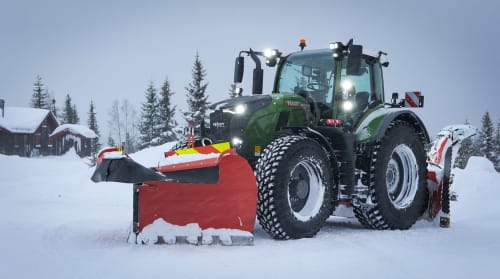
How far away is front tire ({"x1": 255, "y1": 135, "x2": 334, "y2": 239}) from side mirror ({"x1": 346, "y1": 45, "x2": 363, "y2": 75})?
38.6 inches

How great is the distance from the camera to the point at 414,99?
786 centimetres

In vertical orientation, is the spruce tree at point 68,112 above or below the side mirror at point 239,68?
below

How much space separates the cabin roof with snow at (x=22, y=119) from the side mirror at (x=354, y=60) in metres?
47.1

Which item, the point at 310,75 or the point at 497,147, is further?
the point at 497,147

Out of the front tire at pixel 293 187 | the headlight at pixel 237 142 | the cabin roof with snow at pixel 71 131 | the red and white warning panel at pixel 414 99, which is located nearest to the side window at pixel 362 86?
the red and white warning panel at pixel 414 99

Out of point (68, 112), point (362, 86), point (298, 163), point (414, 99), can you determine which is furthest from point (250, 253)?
point (68, 112)

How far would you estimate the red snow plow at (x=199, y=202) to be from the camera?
193 inches

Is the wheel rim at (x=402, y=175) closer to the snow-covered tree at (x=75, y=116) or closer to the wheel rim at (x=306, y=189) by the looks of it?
the wheel rim at (x=306, y=189)

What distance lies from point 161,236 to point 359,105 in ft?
11.2

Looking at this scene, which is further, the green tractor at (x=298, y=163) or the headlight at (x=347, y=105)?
the headlight at (x=347, y=105)

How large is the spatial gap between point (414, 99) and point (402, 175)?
129cm

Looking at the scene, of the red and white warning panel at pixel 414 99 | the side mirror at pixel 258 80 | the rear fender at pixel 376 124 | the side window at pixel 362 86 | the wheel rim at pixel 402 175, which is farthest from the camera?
the red and white warning panel at pixel 414 99

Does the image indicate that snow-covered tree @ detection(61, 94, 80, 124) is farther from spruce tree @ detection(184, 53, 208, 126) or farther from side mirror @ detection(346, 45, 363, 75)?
side mirror @ detection(346, 45, 363, 75)

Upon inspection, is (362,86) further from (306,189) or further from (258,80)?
(306,189)
